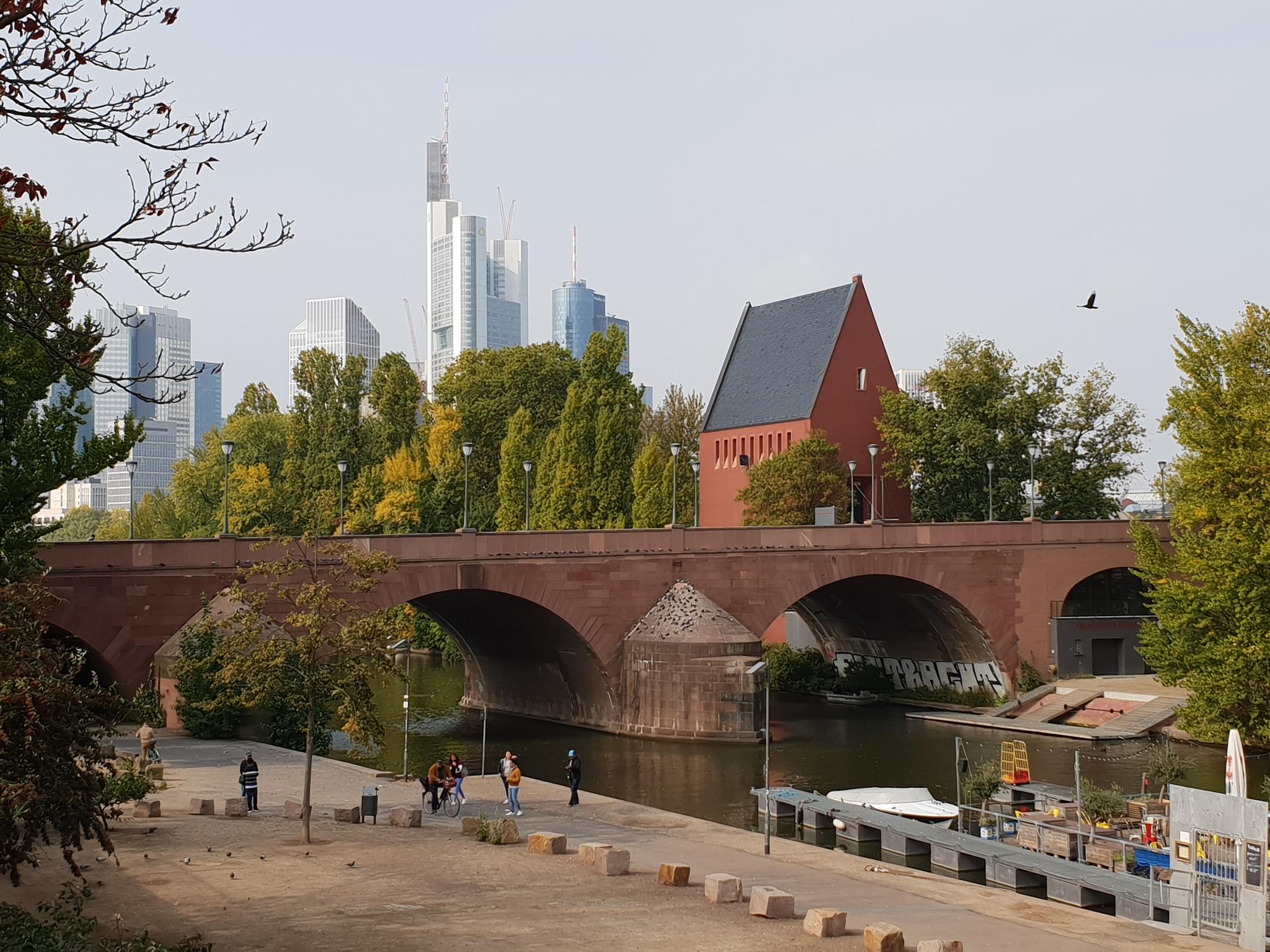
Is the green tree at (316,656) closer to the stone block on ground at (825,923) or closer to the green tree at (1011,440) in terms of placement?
the stone block on ground at (825,923)

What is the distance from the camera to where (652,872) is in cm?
2398

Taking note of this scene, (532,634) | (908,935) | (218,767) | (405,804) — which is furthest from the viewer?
(532,634)

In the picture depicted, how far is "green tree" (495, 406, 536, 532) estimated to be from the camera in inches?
3179

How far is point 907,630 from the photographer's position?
65.4 m

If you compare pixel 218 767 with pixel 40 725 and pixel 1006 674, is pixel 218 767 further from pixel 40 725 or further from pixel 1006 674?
pixel 1006 674

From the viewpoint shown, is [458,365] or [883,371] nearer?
[883,371]

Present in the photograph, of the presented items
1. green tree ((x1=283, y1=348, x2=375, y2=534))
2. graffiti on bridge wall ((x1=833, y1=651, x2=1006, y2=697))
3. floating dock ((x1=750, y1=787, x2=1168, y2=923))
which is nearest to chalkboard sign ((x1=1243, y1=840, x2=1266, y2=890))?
floating dock ((x1=750, y1=787, x2=1168, y2=923))

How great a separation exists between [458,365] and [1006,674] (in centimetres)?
4466

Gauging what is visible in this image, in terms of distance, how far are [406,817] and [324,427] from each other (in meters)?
60.7

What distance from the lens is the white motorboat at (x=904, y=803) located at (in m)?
36.2

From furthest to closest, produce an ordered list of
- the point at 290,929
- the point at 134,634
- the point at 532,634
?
the point at 532,634 → the point at 134,634 → the point at 290,929

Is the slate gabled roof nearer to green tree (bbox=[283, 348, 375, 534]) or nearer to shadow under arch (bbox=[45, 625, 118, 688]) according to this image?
green tree (bbox=[283, 348, 375, 534])

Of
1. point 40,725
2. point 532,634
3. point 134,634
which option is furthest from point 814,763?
point 40,725

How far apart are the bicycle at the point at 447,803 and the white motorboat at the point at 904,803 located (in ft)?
35.6
